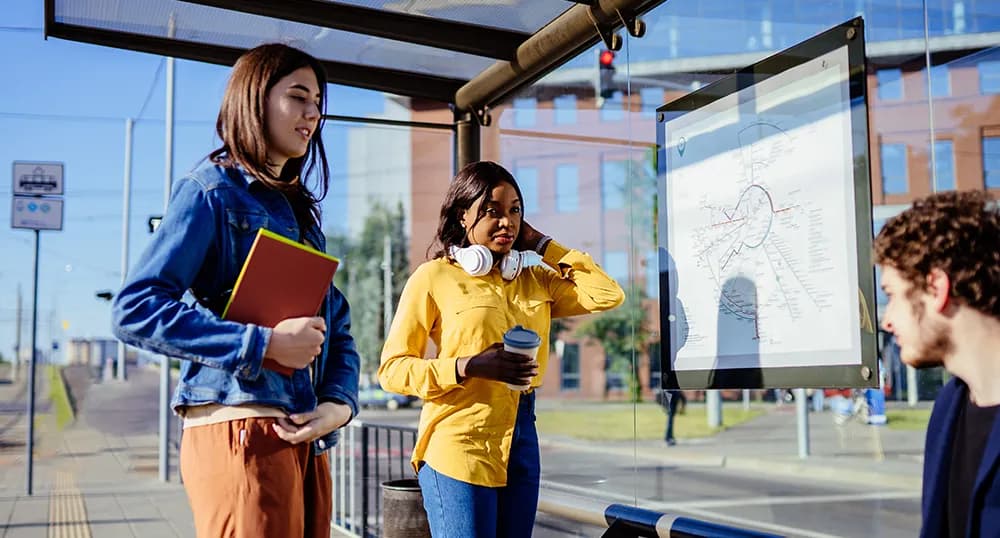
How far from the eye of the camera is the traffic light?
497 inches

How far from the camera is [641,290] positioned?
85.8 ft

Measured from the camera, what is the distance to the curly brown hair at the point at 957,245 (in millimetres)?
1591

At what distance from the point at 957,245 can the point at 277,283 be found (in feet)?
3.88

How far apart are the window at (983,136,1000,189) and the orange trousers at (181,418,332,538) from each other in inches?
105

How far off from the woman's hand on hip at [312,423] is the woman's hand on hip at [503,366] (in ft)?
2.76

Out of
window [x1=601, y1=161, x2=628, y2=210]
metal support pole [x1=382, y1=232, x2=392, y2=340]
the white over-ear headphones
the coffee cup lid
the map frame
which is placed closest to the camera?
the map frame

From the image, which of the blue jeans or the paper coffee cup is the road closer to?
the blue jeans

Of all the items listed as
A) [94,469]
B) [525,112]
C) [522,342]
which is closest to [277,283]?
[522,342]

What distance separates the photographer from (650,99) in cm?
654

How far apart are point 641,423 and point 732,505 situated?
15.6 meters

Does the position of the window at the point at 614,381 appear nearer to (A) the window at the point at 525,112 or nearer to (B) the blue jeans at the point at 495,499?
(A) the window at the point at 525,112

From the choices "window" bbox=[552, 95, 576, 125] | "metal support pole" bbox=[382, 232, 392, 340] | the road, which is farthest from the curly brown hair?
"metal support pole" bbox=[382, 232, 392, 340]

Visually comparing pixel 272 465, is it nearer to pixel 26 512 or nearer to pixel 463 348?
pixel 463 348

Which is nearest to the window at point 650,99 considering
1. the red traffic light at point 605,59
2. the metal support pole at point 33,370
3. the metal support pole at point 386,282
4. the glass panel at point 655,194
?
the glass panel at point 655,194
